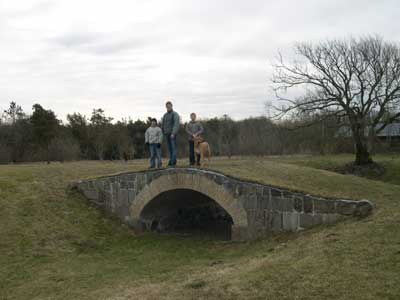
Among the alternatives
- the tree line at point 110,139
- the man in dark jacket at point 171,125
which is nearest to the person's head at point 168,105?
the man in dark jacket at point 171,125

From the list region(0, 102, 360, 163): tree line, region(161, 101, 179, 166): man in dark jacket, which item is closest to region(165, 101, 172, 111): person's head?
region(161, 101, 179, 166): man in dark jacket

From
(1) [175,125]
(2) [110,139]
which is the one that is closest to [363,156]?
(1) [175,125]

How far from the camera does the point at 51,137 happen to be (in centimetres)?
3212

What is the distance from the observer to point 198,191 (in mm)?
12375

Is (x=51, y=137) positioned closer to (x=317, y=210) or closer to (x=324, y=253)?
(x=317, y=210)

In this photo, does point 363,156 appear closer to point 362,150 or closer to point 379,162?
point 362,150

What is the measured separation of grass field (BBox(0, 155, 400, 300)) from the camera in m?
5.99

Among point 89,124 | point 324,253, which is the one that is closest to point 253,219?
point 324,253

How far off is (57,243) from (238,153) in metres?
25.6

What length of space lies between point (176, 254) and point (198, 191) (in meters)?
2.13

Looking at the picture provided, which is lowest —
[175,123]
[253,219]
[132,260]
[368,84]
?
[132,260]

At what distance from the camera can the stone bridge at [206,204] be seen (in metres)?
10.3

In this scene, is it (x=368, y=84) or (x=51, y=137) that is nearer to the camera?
A: (x=368, y=84)

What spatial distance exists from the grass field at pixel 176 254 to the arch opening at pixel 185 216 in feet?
3.76
